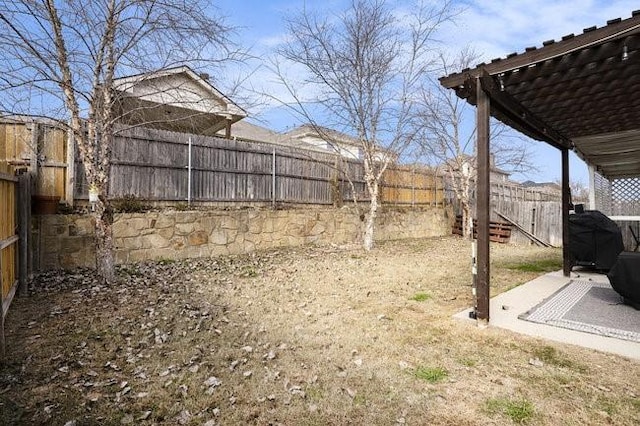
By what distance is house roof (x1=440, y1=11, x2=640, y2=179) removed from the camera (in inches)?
120

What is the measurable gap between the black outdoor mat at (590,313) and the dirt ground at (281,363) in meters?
0.59

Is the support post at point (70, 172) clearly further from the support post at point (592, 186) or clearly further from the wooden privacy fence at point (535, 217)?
the wooden privacy fence at point (535, 217)

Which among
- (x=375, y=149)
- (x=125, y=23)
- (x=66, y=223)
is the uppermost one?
(x=125, y=23)

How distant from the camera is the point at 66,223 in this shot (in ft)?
18.4

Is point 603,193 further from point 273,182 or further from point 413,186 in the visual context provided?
point 273,182

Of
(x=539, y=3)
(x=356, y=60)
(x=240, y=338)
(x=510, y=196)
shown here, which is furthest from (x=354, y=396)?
(x=510, y=196)

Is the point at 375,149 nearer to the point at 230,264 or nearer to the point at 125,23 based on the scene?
the point at 230,264

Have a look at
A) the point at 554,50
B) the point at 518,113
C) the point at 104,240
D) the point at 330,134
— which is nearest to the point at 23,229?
the point at 104,240

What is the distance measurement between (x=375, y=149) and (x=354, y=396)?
7365 mm

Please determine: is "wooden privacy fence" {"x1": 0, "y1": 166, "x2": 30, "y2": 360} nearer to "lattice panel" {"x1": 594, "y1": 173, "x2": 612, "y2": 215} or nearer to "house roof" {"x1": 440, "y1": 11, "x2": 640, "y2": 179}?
"house roof" {"x1": 440, "y1": 11, "x2": 640, "y2": 179}

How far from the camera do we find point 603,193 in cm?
818

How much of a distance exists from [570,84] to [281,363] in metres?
4.10

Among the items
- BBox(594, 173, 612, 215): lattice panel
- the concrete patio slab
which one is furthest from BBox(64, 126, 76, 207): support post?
BBox(594, 173, 612, 215): lattice panel

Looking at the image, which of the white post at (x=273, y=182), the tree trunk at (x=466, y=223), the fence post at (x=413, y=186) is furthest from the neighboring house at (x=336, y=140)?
the tree trunk at (x=466, y=223)
